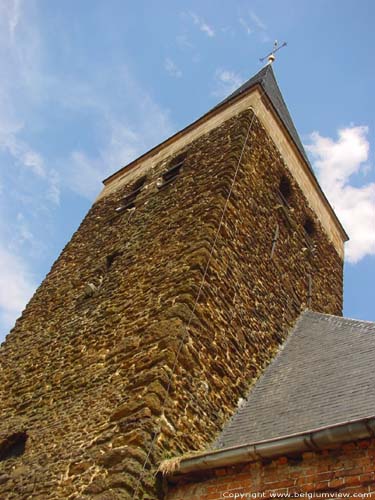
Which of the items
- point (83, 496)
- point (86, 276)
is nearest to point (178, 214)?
point (86, 276)

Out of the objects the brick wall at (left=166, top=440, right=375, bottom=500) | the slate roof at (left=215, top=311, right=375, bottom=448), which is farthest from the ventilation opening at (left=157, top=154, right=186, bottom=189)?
the brick wall at (left=166, top=440, right=375, bottom=500)

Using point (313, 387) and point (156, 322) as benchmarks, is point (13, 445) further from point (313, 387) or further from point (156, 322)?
point (313, 387)

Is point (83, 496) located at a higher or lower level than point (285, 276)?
lower

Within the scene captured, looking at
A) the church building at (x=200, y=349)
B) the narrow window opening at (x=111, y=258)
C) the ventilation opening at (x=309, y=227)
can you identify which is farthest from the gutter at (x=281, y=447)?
the ventilation opening at (x=309, y=227)

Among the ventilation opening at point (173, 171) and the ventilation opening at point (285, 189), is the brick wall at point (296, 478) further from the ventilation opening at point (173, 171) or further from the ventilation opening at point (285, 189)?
the ventilation opening at point (285, 189)

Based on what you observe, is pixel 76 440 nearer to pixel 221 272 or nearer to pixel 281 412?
pixel 281 412

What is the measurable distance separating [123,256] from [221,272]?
1882 millimetres

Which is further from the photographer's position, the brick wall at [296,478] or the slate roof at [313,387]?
the slate roof at [313,387]

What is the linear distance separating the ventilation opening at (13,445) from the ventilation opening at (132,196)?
192 inches

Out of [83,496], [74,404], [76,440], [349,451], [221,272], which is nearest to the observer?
[349,451]

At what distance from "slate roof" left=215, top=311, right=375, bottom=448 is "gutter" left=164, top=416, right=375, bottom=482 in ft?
2.37

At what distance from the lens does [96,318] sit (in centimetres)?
714

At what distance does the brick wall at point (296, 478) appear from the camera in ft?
13.1

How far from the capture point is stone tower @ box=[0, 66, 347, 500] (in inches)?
205
